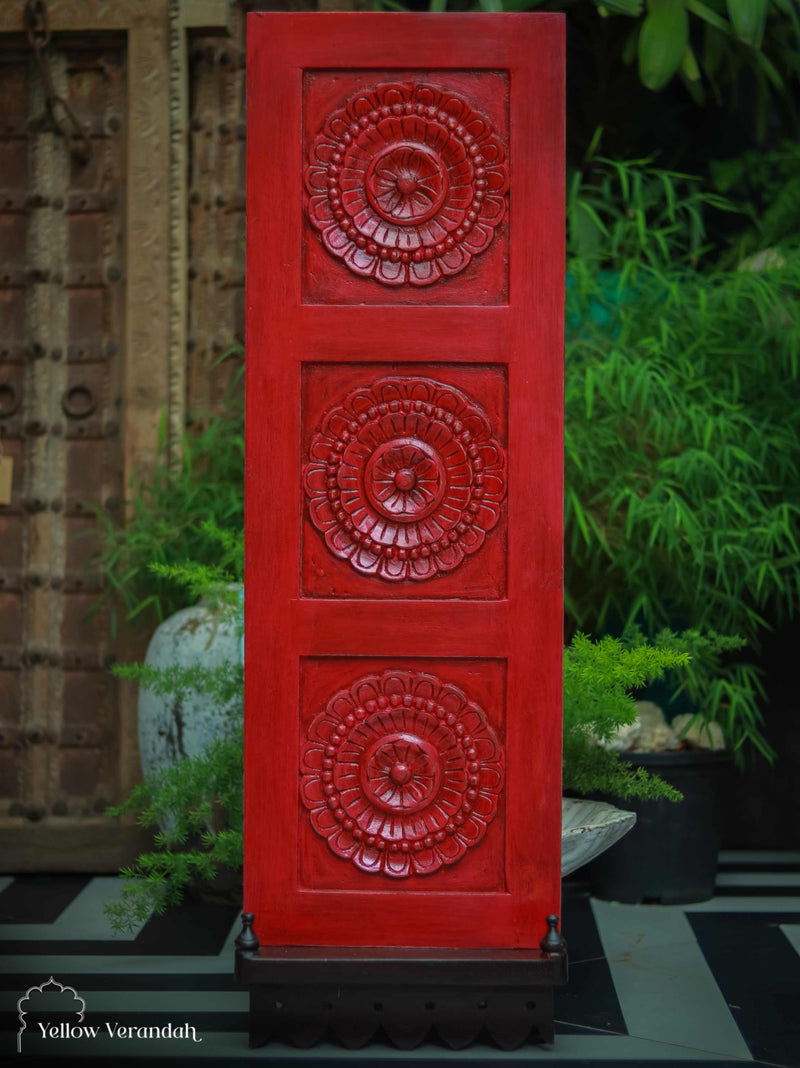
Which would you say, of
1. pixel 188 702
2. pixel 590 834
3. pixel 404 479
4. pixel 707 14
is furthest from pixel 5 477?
pixel 707 14

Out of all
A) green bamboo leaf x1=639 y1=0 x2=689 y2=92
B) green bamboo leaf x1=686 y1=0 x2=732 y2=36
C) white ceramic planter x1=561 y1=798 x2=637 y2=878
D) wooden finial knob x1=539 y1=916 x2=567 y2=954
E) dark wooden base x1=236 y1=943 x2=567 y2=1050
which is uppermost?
green bamboo leaf x1=686 y1=0 x2=732 y2=36

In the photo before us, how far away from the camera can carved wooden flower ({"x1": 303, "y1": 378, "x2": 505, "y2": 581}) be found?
77.6 inches

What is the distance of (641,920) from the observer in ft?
9.46

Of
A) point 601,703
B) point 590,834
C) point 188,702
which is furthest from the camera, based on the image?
point 188,702

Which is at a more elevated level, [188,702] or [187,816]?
[188,702]

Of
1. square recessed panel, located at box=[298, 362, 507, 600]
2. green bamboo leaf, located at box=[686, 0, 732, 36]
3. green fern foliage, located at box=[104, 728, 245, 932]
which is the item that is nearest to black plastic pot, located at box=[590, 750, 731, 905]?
green fern foliage, located at box=[104, 728, 245, 932]

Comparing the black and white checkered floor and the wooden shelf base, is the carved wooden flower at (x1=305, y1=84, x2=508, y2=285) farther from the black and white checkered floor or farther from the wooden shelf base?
the black and white checkered floor

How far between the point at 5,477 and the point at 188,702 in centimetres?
92

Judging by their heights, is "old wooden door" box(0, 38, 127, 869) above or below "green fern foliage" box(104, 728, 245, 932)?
above

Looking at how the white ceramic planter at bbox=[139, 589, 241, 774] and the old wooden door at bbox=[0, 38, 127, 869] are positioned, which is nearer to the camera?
the white ceramic planter at bbox=[139, 589, 241, 774]

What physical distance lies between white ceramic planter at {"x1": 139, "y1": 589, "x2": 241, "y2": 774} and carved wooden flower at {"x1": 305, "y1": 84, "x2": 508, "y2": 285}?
1.24m

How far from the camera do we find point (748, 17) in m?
3.21

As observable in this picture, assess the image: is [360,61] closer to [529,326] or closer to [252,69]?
[252,69]

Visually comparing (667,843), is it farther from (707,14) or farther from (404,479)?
(707,14)
